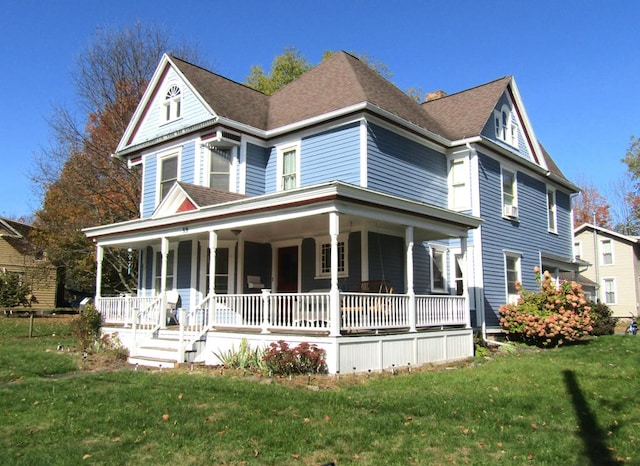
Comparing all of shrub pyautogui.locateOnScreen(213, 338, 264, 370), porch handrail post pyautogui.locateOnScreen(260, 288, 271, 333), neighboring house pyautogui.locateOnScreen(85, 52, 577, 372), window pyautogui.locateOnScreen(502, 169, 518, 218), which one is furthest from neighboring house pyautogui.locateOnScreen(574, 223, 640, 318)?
shrub pyautogui.locateOnScreen(213, 338, 264, 370)

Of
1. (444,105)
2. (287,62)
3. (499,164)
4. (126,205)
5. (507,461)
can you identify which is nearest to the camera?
(507,461)

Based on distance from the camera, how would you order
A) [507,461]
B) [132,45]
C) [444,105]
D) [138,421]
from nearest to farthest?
[507,461], [138,421], [444,105], [132,45]

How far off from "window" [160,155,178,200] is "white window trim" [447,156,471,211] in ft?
29.2

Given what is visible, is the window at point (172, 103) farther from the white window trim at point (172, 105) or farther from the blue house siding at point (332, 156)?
the blue house siding at point (332, 156)

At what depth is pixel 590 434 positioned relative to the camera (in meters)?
6.62

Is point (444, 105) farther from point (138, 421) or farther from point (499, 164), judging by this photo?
point (138, 421)

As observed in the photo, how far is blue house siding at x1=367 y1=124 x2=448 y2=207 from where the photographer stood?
15023 millimetres

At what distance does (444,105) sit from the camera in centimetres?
2073

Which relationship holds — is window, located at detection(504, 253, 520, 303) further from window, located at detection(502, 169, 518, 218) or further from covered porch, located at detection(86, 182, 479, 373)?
covered porch, located at detection(86, 182, 479, 373)

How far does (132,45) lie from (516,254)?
70.7ft

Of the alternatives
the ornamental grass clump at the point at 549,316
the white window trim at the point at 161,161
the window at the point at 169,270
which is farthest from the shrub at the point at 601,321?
the white window trim at the point at 161,161

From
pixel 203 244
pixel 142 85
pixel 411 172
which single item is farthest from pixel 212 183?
pixel 142 85

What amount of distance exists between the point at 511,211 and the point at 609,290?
897 inches

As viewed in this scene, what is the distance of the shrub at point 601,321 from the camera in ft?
63.0
